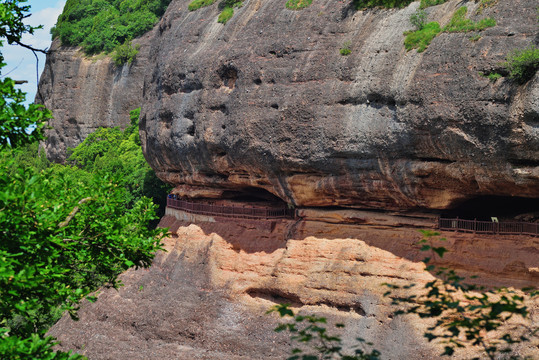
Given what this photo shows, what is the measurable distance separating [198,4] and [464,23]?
45.1 ft

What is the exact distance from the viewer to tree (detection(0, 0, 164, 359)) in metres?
11.3

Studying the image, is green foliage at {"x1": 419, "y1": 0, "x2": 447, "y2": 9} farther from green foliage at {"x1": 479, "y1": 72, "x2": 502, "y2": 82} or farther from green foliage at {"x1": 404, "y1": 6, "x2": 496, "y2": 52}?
green foliage at {"x1": 479, "y1": 72, "x2": 502, "y2": 82}

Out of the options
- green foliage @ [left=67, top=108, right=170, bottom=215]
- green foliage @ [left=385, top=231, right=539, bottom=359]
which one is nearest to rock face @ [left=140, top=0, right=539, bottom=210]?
green foliage @ [left=67, top=108, right=170, bottom=215]

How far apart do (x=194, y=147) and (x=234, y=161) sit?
2216mm

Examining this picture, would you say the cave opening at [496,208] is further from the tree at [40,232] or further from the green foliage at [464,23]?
the tree at [40,232]

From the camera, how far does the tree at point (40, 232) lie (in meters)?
11.3

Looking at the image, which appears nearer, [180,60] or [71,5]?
[180,60]

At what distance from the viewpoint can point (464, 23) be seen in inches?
862

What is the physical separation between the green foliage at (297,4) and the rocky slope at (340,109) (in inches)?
12.7

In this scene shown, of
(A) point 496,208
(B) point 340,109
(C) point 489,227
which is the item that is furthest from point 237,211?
(C) point 489,227

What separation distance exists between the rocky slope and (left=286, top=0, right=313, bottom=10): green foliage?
0.32 meters

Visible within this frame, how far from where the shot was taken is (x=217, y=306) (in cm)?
2595

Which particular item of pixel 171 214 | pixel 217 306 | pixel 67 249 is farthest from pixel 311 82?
pixel 67 249

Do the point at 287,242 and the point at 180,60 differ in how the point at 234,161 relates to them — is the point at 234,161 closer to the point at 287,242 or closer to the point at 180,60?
the point at 287,242
